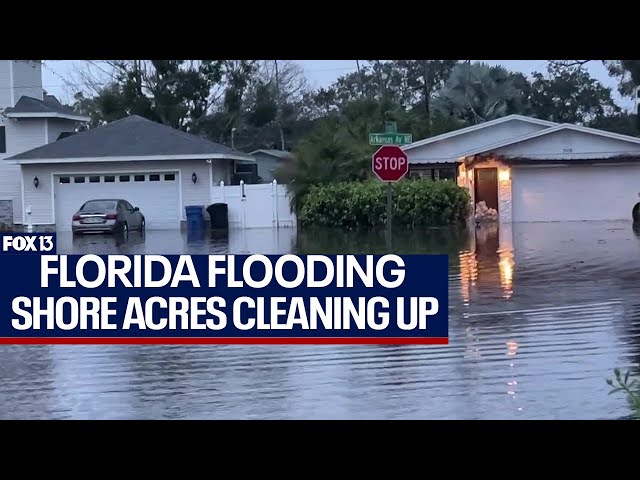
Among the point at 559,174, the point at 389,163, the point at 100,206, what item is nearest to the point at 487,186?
the point at 559,174

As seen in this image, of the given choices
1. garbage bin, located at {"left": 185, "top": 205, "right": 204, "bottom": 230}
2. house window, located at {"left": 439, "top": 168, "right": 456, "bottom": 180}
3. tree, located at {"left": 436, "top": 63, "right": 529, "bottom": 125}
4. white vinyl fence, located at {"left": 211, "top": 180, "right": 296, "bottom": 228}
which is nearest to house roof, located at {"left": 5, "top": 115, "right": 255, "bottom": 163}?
white vinyl fence, located at {"left": 211, "top": 180, "right": 296, "bottom": 228}

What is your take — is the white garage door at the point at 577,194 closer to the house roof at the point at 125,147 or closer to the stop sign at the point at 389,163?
the stop sign at the point at 389,163

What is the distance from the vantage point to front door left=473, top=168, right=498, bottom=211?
35.2m

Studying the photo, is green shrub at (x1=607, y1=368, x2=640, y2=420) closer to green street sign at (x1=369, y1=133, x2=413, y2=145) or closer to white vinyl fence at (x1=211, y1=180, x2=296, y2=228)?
green street sign at (x1=369, y1=133, x2=413, y2=145)

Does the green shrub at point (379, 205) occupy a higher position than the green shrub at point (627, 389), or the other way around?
the green shrub at point (379, 205)

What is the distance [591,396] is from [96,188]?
25.3m

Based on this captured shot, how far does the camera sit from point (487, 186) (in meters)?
35.4

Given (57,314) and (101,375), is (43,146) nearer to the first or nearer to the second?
(101,375)

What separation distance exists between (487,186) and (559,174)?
7.77ft

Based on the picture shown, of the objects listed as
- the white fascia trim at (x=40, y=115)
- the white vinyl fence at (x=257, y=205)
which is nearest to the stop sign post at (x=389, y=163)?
the white vinyl fence at (x=257, y=205)

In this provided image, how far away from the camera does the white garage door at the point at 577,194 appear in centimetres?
3391

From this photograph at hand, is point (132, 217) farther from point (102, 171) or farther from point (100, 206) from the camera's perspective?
point (102, 171)

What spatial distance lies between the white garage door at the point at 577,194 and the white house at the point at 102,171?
7555 mm

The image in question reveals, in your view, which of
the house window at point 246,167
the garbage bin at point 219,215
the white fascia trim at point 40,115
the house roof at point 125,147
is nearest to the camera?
the white fascia trim at point 40,115
